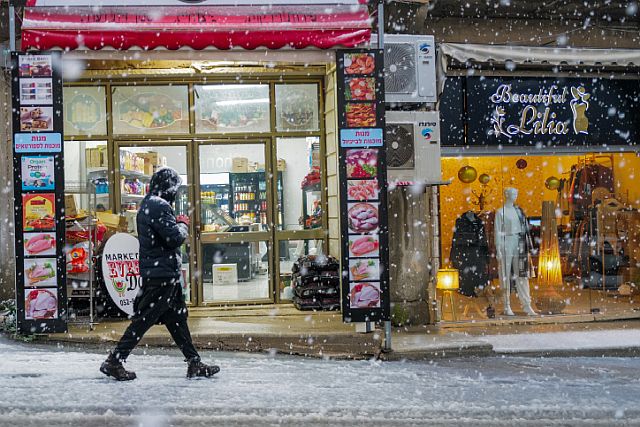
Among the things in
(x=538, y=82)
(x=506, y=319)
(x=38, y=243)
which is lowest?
(x=506, y=319)

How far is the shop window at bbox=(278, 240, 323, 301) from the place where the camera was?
37.2 feet

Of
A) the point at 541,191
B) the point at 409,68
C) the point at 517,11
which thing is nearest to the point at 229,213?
the point at 409,68

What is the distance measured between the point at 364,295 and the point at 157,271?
2898mm

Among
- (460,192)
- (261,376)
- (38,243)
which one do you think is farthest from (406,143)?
(38,243)

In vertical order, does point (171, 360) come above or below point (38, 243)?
below

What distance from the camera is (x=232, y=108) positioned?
37.1ft

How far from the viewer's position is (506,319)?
11.1 metres

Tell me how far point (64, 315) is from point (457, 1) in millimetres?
6772

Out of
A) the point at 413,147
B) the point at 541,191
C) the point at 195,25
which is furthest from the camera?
the point at 541,191

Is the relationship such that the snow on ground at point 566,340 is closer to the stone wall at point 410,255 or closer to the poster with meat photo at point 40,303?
the stone wall at point 410,255

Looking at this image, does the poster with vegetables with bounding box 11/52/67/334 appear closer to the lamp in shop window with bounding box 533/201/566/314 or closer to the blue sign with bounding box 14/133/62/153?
the blue sign with bounding box 14/133/62/153

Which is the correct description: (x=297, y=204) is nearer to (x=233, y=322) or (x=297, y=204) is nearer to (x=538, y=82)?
(x=233, y=322)

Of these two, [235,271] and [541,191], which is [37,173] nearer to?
[235,271]

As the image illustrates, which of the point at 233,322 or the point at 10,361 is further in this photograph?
the point at 233,322
